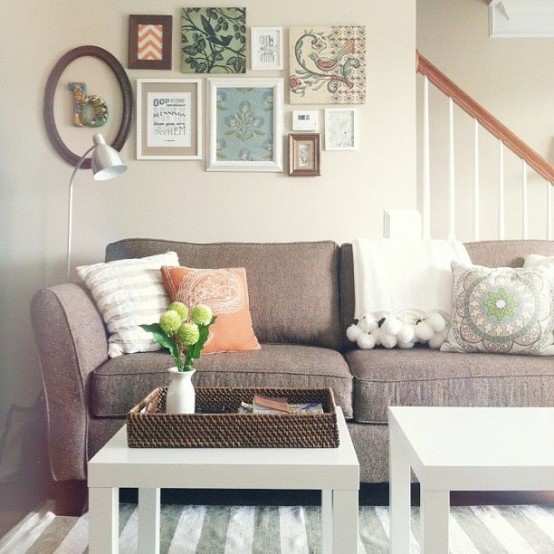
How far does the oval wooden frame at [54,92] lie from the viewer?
290 cm

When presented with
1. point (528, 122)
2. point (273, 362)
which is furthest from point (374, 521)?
point (528, 122)

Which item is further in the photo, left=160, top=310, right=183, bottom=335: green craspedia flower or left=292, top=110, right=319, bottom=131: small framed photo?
left=292, top=110, right=319, bottom=131: small framed photo

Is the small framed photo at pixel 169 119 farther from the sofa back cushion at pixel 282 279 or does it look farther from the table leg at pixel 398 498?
the table leg at pixel 398 498

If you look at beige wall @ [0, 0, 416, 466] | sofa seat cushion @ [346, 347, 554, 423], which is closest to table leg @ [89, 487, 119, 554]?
sofa seat cushion @ [346, 347, 554, 423]

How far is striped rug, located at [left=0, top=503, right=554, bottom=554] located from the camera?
1610 mm

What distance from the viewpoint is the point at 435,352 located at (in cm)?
213

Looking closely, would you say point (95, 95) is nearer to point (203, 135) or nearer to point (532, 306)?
point (203, 135)

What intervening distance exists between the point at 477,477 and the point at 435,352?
1152mm

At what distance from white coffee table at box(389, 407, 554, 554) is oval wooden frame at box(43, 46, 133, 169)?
215 centimetres

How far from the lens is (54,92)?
2.92 m

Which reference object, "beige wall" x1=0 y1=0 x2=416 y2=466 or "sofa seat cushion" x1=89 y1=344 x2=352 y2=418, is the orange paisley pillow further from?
"beige wall" x1=0 y1=0 x2=416 y2=466

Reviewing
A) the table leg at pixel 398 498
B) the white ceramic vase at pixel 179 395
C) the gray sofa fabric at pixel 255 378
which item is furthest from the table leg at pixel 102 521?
the gray sofa fabric at pixel 255 378

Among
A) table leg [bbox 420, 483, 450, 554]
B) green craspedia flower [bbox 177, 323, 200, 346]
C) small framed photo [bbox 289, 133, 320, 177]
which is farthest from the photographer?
small framed photo [bbox 289, 133, 320, 177]

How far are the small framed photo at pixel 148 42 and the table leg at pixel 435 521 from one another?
2.63 metres
